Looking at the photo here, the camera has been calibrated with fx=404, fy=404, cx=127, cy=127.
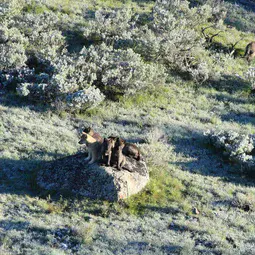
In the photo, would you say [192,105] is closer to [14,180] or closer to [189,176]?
[189,176]

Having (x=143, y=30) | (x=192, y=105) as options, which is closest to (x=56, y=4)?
(x=143, y=30)

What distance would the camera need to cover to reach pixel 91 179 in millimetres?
11234

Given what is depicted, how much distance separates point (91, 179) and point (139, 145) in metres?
3.45

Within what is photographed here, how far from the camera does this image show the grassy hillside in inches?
398

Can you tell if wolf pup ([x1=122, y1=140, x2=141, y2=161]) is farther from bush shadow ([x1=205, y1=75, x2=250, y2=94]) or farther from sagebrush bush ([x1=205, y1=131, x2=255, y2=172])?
bush shadow ([x1=205, y1=75, x2=250, y2=94])

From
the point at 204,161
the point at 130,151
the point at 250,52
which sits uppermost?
the point at 250,52

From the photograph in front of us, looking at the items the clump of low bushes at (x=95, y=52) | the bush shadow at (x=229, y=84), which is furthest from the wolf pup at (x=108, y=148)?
the bush shadow at (x=229, y=84)

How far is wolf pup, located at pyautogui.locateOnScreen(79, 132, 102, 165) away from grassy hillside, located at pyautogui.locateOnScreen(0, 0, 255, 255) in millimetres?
1194

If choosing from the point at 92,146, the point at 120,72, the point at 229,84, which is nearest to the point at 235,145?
the point at 120,72

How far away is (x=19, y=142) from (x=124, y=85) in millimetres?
6097

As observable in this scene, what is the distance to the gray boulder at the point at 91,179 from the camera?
36.5 feet

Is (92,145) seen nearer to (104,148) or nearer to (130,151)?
(104,148)

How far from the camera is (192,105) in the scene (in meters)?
18.7

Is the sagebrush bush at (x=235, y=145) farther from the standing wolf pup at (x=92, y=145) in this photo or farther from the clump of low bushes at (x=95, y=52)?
the standing wolf pup at (x=92, y=145)
